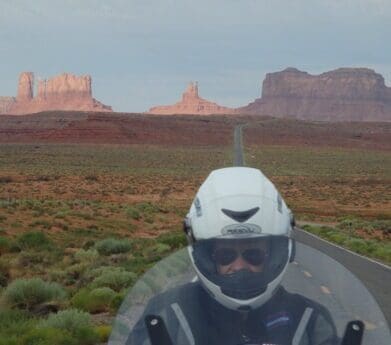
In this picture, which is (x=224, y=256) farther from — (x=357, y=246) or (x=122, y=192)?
(x=122, y=192)

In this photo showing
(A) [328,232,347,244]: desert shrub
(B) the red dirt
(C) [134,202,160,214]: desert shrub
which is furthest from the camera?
(B) the red dirt

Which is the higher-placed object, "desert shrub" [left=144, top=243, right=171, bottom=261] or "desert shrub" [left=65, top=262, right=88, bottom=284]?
"desert shrub" [left=65, top=262, right=88, bottom=284]

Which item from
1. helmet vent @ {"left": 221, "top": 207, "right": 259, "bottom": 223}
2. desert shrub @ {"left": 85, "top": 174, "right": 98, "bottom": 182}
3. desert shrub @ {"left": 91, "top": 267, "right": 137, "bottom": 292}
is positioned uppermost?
helmet vent @ {"left": 221, "top": 207, "right": 259, "bottom": 223}

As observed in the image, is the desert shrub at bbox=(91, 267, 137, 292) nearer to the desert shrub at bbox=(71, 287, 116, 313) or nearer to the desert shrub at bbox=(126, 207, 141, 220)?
the desert shrub at bbox=(71, 287, 116, 313)

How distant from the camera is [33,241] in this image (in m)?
20.8

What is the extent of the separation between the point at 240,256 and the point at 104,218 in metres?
29.3

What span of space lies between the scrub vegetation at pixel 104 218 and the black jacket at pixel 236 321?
5129 millimetres

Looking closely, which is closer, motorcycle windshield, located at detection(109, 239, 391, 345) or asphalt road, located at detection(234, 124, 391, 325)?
motorcycle windshield, located at detection(109, 239, 391, 345)

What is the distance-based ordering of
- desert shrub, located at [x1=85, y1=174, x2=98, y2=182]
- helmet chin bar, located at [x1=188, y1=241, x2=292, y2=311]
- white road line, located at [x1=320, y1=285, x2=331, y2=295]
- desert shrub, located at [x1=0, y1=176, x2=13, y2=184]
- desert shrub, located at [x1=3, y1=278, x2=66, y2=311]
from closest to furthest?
1. helmet chin bar, located at [x1=188, y1=241, x2=292, y2=311]
2. white road line, located at [x1=320, y1=285, x2=331, y2=295]
3. desert shrub, located at [x1=3, y1=278, x2=66, y2=311]
4. desert shrub, located at [x1=0, y1=176, x2=13, y2=184]
5. desert shrub, located at [x1=85, y1=174, x2=98, y2=182]

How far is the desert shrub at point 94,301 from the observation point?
10.5 m

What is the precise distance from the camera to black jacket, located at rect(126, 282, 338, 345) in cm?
255

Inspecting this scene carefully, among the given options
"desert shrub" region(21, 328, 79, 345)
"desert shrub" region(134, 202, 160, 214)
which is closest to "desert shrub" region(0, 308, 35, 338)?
"desert shrub" region(21, 328, 79, 345)

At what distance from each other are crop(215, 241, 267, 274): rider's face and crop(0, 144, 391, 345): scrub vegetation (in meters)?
5.27

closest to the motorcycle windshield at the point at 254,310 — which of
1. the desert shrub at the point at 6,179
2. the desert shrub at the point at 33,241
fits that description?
the desert shrub at the point at 33,241
